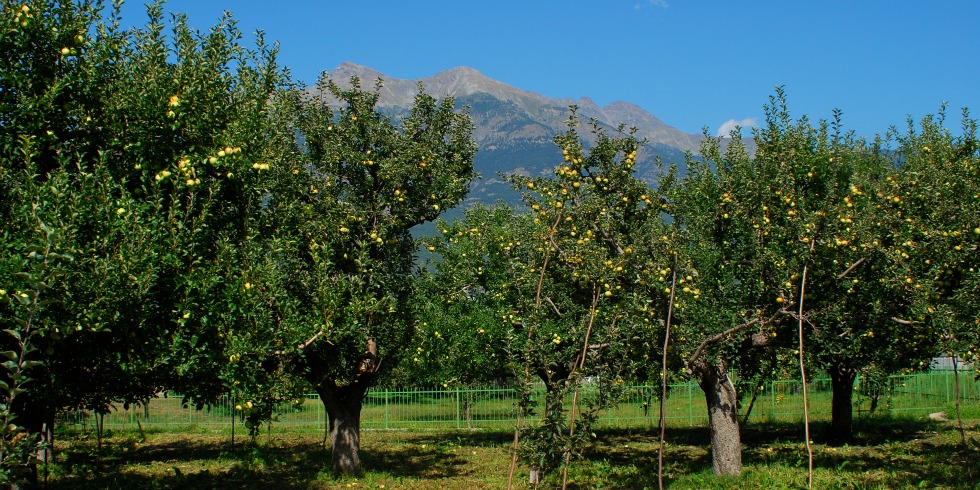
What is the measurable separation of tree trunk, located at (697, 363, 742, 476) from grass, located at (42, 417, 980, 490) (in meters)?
0.37

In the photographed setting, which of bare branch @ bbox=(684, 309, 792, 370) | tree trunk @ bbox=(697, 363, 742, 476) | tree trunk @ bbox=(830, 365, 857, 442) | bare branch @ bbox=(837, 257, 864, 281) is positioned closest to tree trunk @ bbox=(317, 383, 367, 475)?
bare branch @ bbox=(684, 309, 792, 370)

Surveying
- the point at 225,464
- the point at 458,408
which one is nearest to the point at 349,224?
the point at 225,464

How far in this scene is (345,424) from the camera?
47.1 feet

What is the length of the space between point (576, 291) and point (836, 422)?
11.0m

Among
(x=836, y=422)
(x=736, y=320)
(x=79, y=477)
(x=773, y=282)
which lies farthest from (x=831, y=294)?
(x=79, y=477)

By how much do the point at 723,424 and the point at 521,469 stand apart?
4416 mm

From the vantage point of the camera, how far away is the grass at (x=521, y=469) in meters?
12.7

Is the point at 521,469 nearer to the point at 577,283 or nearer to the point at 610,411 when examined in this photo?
the point at 577,283

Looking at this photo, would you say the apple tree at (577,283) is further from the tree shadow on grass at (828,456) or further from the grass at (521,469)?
the grass at (521,469)

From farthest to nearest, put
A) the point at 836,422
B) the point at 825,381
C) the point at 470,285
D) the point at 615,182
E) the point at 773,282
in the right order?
the point at 825,381
the point at 836,422
the point at 470,285
the point at 615,182
the point at 773,282

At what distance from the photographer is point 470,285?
16031 millimetres

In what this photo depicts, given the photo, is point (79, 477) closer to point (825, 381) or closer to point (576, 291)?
point (576, 291)

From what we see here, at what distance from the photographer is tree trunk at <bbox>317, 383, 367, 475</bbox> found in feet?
46.7

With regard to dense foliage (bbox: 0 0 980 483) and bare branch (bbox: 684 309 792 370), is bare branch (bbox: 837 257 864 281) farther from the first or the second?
bare branch (bbox: 684 309 792 370)
